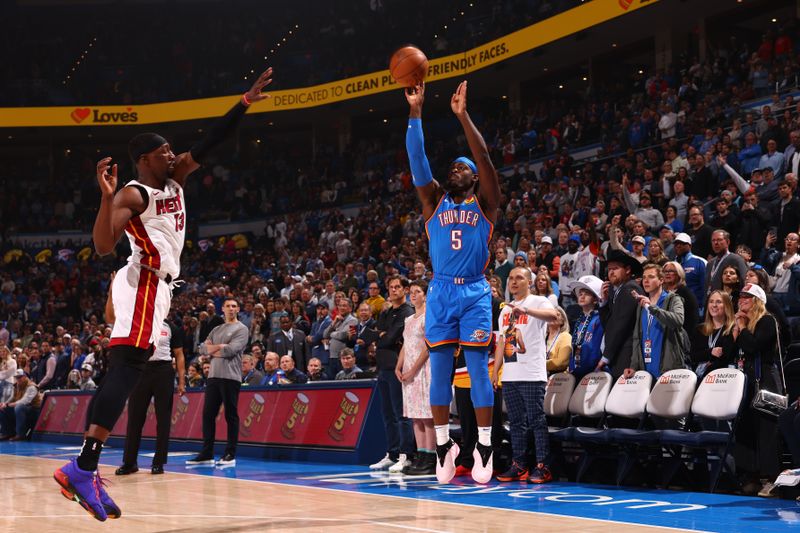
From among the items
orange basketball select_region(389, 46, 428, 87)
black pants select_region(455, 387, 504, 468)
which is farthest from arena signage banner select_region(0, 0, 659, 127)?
orange basketball select_region(389, 46, 428, 87)

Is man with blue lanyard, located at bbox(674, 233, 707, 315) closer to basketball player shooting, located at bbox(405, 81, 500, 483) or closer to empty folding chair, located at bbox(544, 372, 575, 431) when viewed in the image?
empty folding chair, located at bbox(544, 372, 575, 431)

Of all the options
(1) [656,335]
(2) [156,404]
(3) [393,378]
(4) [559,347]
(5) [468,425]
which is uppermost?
(1) [656,335]

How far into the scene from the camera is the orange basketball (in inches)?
257

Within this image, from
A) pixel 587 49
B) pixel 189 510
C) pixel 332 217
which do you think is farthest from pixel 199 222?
pixel 189 510

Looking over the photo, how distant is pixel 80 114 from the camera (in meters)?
33.3

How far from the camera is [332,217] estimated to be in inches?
1027

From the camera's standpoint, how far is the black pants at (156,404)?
392 inches

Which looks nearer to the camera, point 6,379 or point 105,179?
point 105,179

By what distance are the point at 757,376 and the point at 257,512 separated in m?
4.21

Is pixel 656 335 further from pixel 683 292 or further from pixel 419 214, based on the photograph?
pixel 419 214

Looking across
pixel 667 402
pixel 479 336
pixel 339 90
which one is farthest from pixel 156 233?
pixel 339 90

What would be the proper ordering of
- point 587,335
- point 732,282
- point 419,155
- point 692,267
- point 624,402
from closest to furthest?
point 419,155 → point 624,402 → point 732,282 → point 587,335 → point 692,267

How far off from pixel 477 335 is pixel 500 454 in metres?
3.39

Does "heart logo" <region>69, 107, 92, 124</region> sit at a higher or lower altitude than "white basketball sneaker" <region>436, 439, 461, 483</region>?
higher
